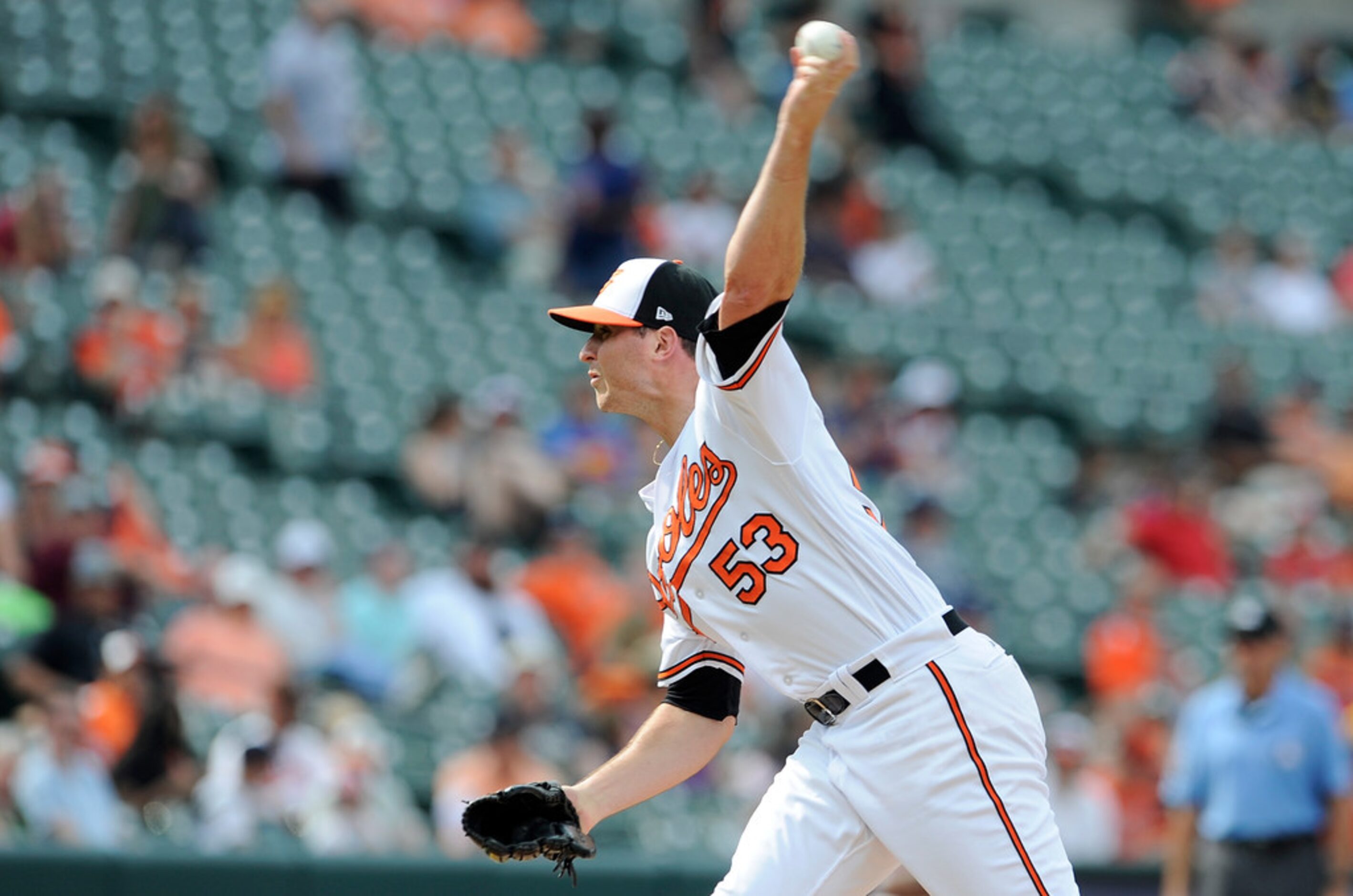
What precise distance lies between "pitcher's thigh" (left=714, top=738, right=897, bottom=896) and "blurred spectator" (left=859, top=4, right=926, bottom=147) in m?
11.3

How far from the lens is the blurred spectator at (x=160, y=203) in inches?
371

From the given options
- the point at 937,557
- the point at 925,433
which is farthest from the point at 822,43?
the point at 925,433

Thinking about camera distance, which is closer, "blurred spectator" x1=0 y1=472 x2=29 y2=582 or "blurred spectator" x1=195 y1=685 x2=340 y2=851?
"blurred spectator" x1=195 y1=685 x2=340 y2=851

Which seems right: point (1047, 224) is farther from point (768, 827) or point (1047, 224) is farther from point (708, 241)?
point (768, 827)

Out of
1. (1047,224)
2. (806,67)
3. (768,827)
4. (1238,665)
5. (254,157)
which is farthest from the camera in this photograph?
(1047,224)

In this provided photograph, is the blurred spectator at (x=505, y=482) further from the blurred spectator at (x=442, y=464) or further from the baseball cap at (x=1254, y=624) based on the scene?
the baseball cap at (x=1254, y=624)

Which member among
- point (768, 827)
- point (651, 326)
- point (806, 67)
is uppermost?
point (806, 67)

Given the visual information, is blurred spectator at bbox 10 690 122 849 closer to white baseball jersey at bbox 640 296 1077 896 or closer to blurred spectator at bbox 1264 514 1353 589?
white baseball jersey at bbox 640 296 1077 896

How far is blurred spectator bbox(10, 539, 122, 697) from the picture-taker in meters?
6.80

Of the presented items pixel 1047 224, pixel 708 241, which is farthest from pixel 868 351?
pixel 1047 224

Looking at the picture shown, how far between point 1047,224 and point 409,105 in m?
4.89

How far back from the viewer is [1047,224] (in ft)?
46.2

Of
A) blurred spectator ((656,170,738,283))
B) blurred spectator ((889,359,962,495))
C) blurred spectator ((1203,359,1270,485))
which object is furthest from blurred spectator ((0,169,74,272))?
blurred spectator ((1203,359,1270,485))

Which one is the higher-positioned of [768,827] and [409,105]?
[768,827]
